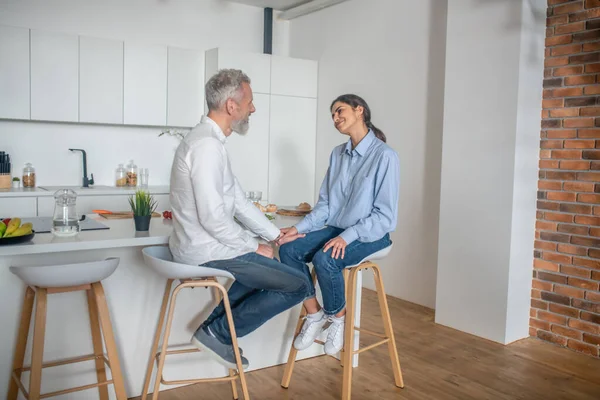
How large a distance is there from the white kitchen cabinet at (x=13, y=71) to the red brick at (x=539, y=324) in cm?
428

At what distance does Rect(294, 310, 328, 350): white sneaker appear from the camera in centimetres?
288

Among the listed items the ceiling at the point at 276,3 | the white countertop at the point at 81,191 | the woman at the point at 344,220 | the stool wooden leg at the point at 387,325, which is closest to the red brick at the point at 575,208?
the woman at the point at 344,220

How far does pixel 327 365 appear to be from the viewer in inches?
134

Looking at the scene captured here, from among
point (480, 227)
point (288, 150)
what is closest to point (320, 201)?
point (480, 227)

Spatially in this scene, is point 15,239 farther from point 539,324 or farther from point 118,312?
point 539,324

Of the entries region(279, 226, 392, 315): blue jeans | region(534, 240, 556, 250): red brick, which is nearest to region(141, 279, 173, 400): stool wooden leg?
region(279, 226, 392, 315): blue jeans

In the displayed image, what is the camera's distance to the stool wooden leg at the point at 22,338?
245 centimetres

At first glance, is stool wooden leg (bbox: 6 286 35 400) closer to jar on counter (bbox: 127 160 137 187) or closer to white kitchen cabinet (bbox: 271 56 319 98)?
jar on counter (bbox: 127 160 137 187)

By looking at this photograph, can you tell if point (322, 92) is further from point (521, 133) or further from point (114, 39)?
point (521, 133)

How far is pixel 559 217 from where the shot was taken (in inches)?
151

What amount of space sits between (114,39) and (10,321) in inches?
132

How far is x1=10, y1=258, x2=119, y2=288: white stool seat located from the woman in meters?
0.95

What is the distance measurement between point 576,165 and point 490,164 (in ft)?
1.75

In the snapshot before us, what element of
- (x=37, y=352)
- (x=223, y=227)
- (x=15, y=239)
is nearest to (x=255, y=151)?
(x=223, y=227)
